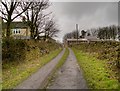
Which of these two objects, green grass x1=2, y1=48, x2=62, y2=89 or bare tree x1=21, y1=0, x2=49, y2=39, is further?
bare tree x1=21, y1=0, x2=49, y2=39

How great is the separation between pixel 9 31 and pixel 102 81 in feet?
52.6

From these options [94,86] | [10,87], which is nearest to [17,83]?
[10,87]

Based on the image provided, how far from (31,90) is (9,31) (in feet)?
53.0

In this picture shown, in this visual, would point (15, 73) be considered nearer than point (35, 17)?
A: Yes

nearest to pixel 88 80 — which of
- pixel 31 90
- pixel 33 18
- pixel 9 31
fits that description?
pixel 31 90

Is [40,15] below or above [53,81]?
above

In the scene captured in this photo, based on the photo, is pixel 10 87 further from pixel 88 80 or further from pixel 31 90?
pixel 88 80

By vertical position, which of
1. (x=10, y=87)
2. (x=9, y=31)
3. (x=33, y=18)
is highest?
(x=33, y=18)

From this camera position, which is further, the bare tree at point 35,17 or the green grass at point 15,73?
the bare tree at point 35,17

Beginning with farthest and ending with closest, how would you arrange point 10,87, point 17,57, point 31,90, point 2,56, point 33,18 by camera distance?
point 33,18
point 17,57
point 2,56
point 10,87
point 31,90

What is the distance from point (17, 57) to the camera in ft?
82.9

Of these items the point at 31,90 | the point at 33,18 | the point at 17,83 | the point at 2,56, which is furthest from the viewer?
the point at 33,18

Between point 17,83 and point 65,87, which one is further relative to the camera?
point 17,83

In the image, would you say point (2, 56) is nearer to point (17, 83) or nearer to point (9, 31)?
point (9, 31)
